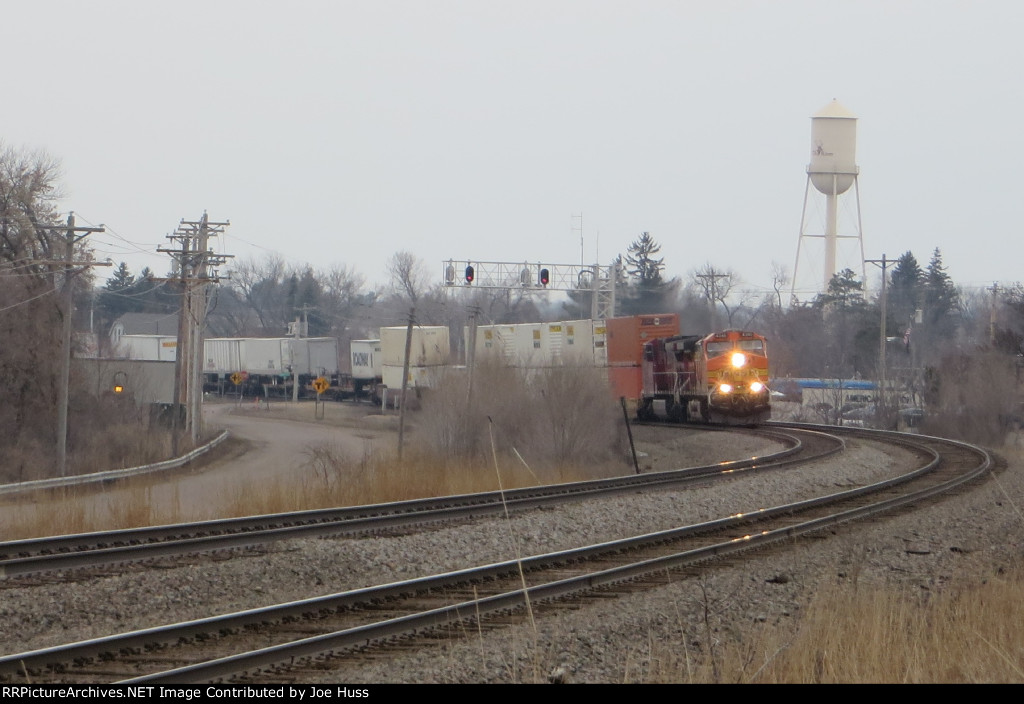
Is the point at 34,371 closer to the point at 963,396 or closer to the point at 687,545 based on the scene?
the point at 687,545

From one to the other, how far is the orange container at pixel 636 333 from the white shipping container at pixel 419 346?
930 centimetres

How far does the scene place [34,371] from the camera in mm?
35969

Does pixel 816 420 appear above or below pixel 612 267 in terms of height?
below

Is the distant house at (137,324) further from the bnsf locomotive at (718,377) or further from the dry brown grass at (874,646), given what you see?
the dry brown grass at (874,646)

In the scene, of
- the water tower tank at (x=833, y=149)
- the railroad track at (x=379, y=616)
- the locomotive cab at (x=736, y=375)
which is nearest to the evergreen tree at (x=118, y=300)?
the water tower tank at (x=833, y=149)

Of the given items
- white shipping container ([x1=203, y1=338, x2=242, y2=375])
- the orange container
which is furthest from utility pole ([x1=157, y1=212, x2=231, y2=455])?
white shipping container ([x1=203, y1=338, x2=242, y2=375])

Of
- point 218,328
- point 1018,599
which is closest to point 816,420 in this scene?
point 1018,599

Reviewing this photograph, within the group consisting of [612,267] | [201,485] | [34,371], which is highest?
[612,267]

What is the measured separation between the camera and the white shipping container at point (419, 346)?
48656 millimetres

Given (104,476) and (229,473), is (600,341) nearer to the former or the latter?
(229,473)

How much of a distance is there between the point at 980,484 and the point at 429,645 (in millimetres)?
15377

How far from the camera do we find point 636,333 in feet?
128

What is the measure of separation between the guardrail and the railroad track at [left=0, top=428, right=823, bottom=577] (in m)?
10.5

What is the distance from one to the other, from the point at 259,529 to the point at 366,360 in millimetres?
A: 50927
